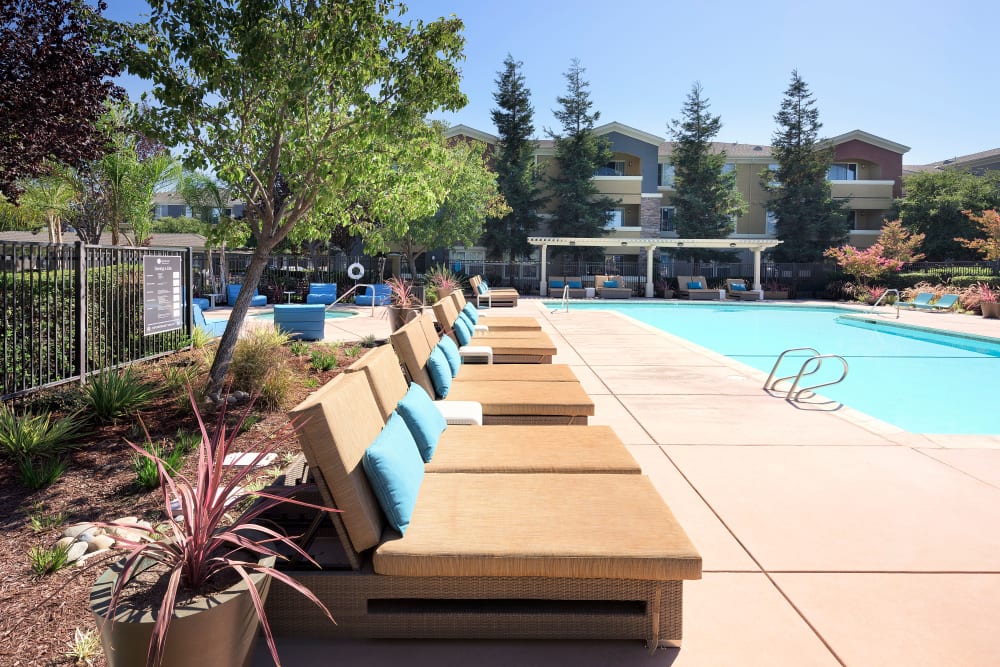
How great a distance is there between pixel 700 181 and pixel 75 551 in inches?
1505

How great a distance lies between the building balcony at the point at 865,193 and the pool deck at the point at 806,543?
127ft

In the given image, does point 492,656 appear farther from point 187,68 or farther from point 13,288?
point 187,68

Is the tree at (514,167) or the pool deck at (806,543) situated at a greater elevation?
the tree at (514,167)

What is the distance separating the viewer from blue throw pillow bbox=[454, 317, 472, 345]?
7.79 metres

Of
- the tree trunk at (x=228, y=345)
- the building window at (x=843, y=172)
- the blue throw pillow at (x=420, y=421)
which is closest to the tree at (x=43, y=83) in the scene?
the tree trunk at (x=228, y=345)

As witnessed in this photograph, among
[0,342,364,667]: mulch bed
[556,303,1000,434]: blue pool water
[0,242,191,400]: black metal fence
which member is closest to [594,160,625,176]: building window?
[556,303,1000,434]: blue pool water

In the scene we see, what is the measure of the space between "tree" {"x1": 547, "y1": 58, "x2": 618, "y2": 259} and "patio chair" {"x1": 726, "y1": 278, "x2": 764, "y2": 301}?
8.71 metres

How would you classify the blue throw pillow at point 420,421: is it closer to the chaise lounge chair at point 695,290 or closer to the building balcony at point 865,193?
the chaise lounge chair at point 695,290

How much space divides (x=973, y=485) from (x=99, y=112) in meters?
12.5

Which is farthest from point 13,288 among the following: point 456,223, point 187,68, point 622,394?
point 456,223

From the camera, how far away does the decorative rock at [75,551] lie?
314 centimetres

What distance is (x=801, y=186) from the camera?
1453 inches

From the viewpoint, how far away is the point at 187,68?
6562 millimetres

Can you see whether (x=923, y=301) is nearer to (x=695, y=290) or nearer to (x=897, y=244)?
(x=695, y=290)
